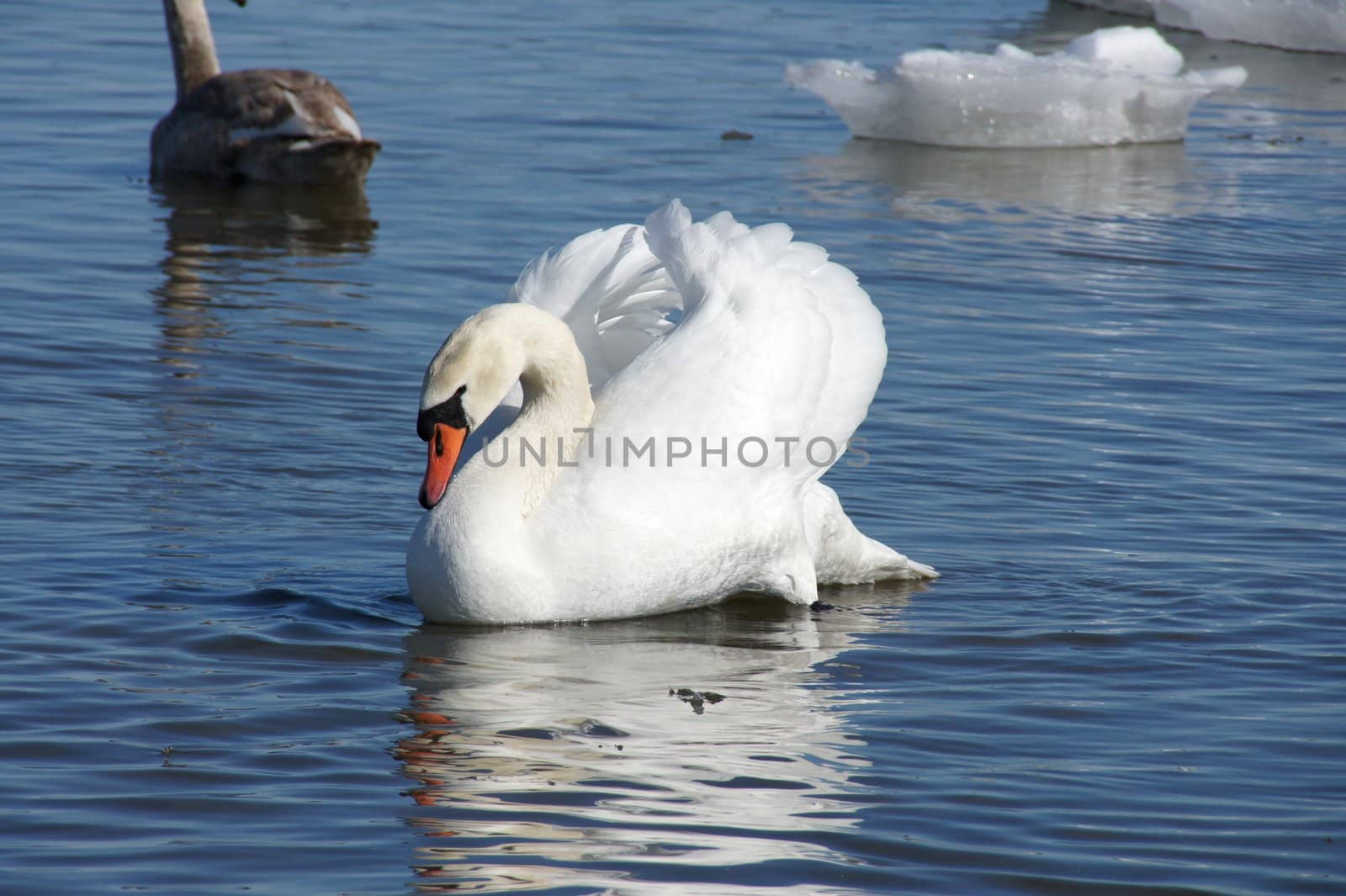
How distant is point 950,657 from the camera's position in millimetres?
5824

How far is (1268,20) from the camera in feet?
63.3

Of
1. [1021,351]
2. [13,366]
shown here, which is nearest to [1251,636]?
[1021,351]

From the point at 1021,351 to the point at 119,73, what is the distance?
10.1 meters

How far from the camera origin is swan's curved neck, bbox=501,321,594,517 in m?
6.00

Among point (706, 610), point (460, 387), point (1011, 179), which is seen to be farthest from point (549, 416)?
point (1011, 179)

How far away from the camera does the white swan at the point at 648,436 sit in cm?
590

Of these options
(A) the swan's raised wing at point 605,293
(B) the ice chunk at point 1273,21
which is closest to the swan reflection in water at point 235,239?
(A) the swan's raised wing at point 605,293

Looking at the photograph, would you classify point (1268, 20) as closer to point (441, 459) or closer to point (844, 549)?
point (844, 549)

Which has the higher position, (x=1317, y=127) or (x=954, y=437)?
(x=1317, y=127)

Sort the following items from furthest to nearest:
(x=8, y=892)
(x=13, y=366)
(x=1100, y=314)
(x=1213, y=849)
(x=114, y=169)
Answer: (x=114, y=169) → (x=1100, y=314) → (x=13, y=366) → (x=1213, y=849) → (x=8, y=892)

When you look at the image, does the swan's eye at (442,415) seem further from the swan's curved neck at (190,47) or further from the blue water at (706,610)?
the swan's curved neck at (190,47)

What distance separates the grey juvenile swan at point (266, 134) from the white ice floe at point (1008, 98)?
12.0 feet

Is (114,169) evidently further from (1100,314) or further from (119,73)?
(1100,314)

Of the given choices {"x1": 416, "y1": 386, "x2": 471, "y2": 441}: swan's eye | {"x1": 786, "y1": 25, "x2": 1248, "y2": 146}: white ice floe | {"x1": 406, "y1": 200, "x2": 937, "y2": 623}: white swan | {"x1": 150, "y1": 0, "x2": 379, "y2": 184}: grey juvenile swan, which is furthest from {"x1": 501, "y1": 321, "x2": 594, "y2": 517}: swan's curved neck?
{"x1": 786, "y1": 25, "x2": 1248, "y2": 146}: white ice floe
